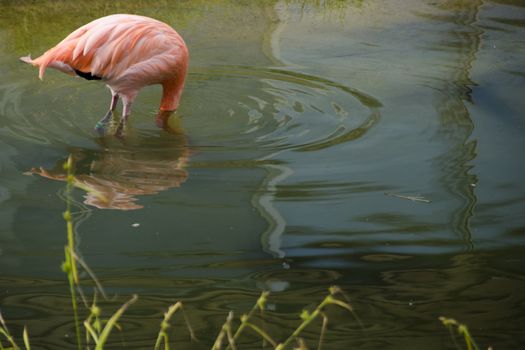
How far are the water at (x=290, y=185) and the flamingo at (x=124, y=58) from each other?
157mm

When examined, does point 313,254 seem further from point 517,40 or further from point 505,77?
point 517,40

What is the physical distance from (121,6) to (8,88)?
70.4 inches

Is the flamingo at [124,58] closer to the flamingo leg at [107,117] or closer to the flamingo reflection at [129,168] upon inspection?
the flamingo leg at [107,117]

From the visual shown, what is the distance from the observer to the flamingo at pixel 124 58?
12.8 feet

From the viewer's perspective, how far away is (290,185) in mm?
3379

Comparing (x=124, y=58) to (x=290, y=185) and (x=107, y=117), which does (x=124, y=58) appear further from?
(x=290, y=185)

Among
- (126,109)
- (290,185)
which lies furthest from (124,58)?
(290,185)

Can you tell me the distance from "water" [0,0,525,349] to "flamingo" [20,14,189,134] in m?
0.16

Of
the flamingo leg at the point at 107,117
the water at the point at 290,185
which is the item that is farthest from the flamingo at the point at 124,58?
the water at the point at 290,185

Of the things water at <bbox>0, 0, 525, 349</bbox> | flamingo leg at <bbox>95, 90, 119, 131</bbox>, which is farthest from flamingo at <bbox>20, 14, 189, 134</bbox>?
water at <bbox>0, 0, 525, 349</bbox>

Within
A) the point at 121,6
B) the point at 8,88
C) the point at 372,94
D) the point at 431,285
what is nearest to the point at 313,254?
the point at 431,285

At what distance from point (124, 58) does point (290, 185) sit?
1.16 m

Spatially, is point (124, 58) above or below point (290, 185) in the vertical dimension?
above

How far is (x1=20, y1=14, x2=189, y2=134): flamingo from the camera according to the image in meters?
3.89
